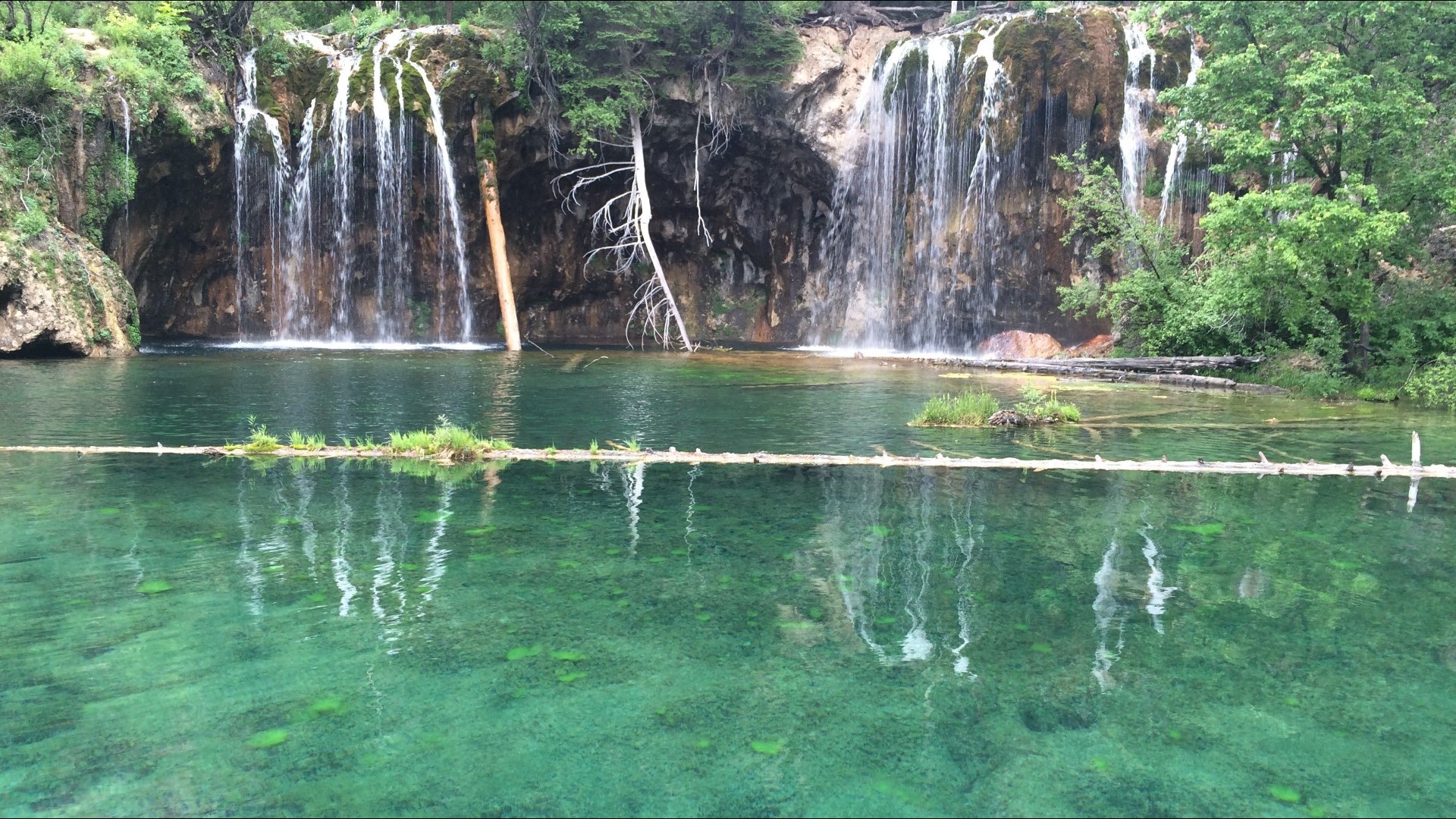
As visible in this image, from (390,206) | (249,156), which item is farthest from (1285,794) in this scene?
(249,156)

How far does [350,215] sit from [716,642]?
77.9 ft

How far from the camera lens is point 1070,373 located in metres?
19.0

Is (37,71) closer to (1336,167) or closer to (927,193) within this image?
(927,193)

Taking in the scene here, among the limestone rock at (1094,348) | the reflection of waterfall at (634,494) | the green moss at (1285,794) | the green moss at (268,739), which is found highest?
the limestone rock at (1094,348)

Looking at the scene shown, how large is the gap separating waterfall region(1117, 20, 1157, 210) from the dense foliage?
20.1 ft

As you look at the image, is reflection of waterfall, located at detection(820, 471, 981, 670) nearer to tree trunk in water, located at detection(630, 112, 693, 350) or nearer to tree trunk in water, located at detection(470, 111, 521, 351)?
tree trunk in water, located at detection(630, 112, 693, 350)

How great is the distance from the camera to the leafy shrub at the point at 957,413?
12305 millimetres

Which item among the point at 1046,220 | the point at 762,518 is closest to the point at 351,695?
the point at 762,518

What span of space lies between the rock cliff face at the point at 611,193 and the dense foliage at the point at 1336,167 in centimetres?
679

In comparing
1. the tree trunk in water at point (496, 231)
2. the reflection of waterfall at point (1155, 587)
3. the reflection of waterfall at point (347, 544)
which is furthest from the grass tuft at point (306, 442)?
the tree trunk in water at point (496, 231)

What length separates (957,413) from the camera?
12.4 meters

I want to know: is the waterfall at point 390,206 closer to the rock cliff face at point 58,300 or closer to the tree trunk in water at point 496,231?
the tree trunk in water at point 496,231

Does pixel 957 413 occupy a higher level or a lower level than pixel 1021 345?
lower

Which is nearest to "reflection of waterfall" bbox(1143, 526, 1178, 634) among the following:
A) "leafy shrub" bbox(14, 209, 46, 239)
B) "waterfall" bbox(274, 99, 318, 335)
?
"leafy shrub" bbox(14, 209, 46, 239)
